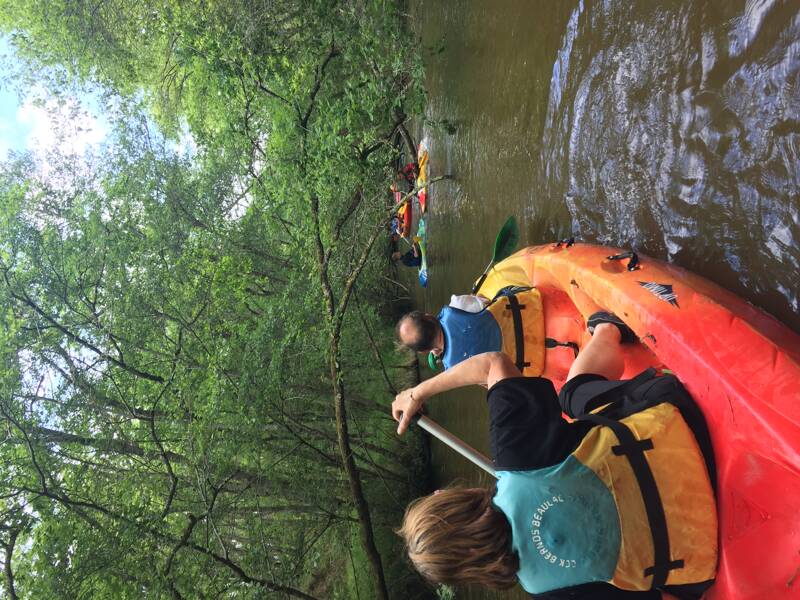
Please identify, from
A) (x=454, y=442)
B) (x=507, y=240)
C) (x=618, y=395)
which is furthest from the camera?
(x=507, y=240)

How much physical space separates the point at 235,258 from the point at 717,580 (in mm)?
7254

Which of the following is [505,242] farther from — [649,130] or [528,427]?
[528,427]

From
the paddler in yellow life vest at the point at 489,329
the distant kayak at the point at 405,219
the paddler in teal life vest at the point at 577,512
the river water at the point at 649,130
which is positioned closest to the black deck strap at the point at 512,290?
the paddler in yellow life vest at the point at 489,329

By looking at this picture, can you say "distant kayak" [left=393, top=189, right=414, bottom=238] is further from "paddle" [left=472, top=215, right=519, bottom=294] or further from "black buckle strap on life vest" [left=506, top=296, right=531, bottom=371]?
"black buckle strap on life vest" [left=506, top=296, right=531, bottom=371]

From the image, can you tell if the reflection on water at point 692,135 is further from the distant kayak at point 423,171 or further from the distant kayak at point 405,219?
the distant kayak at point 405,219

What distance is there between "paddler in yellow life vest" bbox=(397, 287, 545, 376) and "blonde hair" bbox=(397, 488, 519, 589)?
1943 millimetres

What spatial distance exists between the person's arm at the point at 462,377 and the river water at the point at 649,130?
121cm

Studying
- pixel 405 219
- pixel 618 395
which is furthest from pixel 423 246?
pixel 618 395

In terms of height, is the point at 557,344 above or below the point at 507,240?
below

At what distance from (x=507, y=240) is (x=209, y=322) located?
428 cm

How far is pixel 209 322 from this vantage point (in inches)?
271

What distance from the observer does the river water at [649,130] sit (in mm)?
2266

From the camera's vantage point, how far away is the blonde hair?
1617mm

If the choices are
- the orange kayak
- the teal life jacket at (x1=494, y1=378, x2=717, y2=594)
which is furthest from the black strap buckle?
the teal life jacket at (x1=494, y1=378, x2=717, y2=594)
